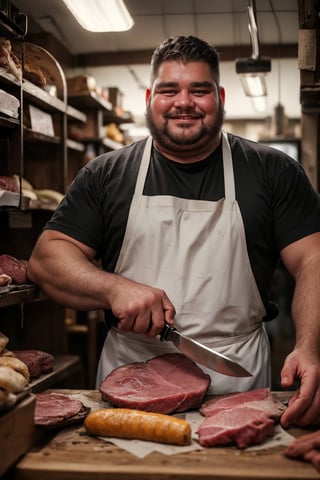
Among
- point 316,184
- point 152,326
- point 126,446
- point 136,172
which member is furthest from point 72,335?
point 126,446

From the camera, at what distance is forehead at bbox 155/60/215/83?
276cm

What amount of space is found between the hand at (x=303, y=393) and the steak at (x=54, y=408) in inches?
28.5

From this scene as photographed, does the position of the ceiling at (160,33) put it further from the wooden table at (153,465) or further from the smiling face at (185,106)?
the wooden table at (153,465)

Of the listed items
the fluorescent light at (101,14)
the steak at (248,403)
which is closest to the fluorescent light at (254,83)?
the fluorescent light at (101,14)

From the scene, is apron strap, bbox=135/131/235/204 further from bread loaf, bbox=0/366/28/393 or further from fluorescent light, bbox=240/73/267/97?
fluorescent light, bbox=240/73/267/97

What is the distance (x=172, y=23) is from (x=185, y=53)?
109 inches

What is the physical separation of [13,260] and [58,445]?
5.00 ft

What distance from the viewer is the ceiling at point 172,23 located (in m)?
3.72

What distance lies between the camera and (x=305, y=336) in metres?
2.38

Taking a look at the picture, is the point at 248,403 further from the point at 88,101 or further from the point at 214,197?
the point at 88,101

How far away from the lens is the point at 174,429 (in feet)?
6.03

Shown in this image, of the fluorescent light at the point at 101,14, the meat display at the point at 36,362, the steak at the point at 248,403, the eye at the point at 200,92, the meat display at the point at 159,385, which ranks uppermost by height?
the fluorescent light at the point at 101,14

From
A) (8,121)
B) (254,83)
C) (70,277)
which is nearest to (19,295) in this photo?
(70,277)

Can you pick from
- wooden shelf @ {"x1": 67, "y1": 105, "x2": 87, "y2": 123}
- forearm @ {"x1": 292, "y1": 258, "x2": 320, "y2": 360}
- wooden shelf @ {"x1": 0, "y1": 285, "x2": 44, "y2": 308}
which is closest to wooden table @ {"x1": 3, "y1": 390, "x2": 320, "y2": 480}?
forearm @ {"x1": 292, "y1": 258, "x2": 320, "y2": 360}
